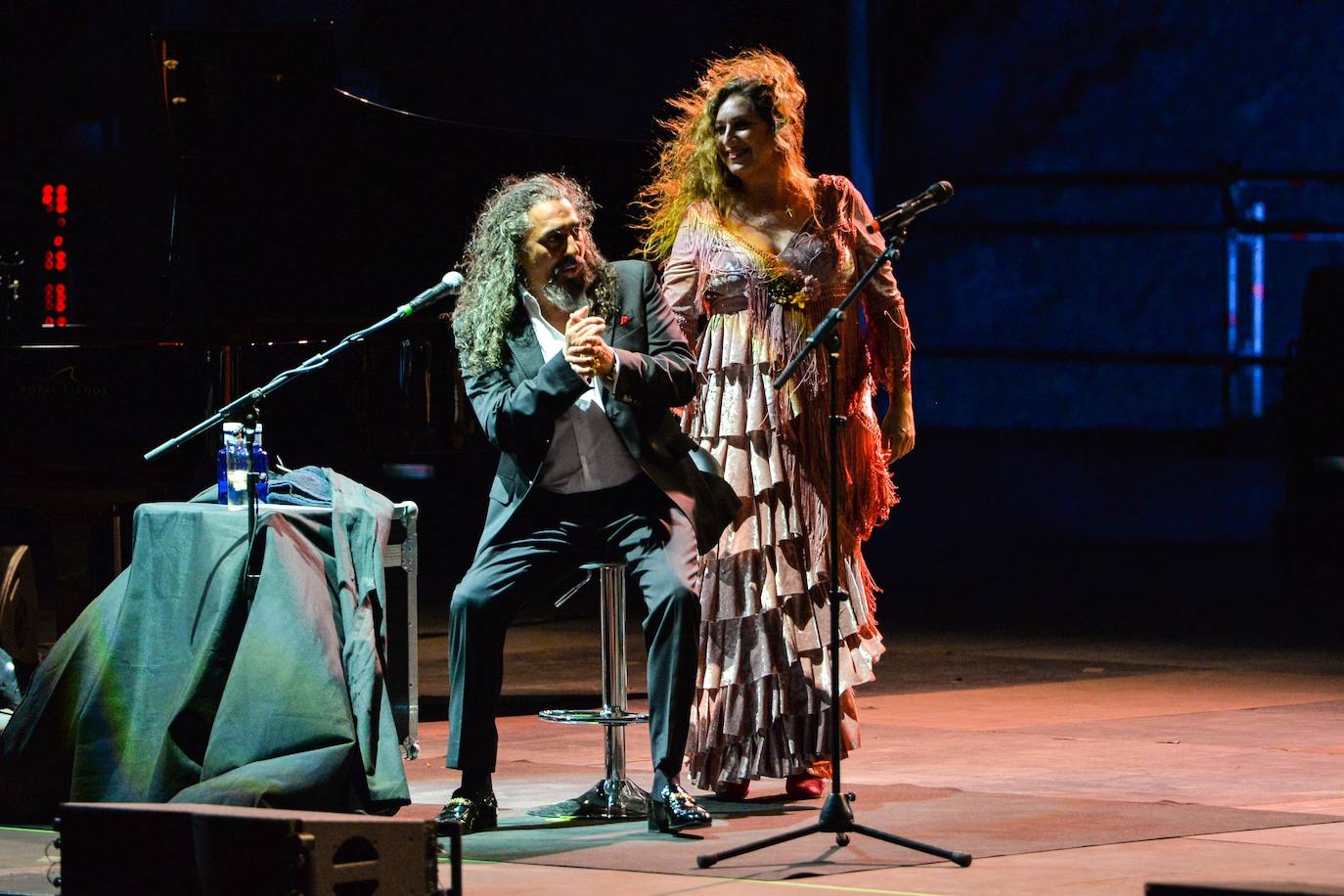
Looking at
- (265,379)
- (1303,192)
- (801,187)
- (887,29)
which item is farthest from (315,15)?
(801,187)

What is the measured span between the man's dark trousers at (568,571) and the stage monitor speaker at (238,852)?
4.73 feet

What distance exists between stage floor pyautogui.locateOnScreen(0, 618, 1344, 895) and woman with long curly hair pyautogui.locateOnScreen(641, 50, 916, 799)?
22 cm

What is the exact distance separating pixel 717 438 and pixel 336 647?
1.24 m

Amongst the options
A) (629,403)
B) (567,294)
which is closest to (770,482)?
(629,403)

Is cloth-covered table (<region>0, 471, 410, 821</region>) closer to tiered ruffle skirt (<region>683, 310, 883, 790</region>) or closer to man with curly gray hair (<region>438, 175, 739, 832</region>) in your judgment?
man with curly gray hair (<region>438, 175, 739, 832</region>)

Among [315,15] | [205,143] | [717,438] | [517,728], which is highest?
[315,15]

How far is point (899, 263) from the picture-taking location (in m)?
20.4

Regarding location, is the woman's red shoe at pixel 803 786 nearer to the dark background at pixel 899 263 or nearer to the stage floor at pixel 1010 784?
the stage floor at pixel 1010 784

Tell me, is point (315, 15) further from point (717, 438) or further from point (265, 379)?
point (717, 438)

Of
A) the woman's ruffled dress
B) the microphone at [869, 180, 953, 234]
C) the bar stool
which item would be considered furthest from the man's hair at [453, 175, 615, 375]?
the microphone at [869, 180, 953, 234]

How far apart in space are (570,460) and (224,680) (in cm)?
103

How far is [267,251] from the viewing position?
28.9 feet

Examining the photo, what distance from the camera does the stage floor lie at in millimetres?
4926

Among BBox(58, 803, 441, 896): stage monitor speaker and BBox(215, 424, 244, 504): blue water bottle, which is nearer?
BBox(58, 803, 441, 896): stage monitor speaker
